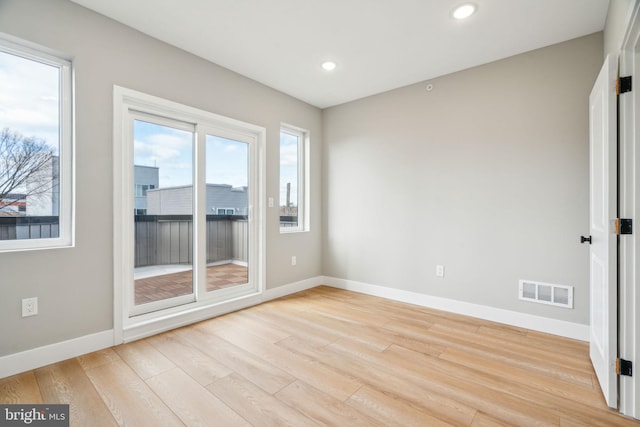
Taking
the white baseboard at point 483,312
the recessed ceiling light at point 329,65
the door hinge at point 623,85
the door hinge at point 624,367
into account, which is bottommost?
the white baseboard at point 483,312

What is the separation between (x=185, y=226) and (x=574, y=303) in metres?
3.78

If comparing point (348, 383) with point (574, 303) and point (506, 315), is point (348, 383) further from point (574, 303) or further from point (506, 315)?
point (574, 303)

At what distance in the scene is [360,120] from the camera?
413 cm

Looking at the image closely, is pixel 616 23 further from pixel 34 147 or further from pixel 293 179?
pixel 34 147

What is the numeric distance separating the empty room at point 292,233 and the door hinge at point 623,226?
0.01 meters

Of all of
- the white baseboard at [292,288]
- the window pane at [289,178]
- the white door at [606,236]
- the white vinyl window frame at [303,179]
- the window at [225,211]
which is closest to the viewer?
the white door at [606,236]

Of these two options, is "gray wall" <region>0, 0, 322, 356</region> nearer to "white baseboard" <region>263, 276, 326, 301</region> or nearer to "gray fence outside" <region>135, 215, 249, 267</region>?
"gray fence outside" <region>135, 215, 249, 267</region>

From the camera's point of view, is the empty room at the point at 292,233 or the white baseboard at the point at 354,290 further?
the white baseboard at the point at 354,290

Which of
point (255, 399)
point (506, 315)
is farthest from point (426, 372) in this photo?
point (506, 315)

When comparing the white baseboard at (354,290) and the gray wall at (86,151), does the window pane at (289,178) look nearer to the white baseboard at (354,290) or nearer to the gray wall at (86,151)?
the white baseboard at (354,290)

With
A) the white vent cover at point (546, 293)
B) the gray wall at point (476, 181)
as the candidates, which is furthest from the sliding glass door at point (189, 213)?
the white vent cover at point (546, 293)

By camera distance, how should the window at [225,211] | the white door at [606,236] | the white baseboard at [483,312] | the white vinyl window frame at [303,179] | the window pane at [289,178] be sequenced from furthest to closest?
1. the white vinyl window frame at [303,179]
2. the window pane at [289,178]
3. the window at [225,211]
4. the white baseboard at [483,312]
5. the white door at [606,236]

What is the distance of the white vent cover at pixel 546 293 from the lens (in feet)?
8.78

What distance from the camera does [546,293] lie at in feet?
9.11
